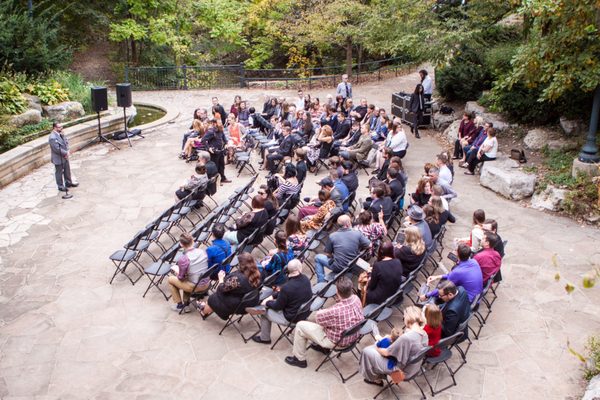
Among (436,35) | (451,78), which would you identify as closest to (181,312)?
(436,35)

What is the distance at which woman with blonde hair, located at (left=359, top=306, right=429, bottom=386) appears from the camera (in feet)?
20.2

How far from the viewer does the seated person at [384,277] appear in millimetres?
7402

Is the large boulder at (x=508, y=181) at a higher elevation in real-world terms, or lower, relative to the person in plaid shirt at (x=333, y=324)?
higher

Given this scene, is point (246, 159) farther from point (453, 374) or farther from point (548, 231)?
point (453, 374)

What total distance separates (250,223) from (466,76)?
34.5 feet

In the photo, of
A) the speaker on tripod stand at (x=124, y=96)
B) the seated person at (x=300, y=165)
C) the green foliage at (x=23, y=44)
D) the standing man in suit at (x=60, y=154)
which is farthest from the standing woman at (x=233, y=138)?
the green foliage at (x=23, y=44)

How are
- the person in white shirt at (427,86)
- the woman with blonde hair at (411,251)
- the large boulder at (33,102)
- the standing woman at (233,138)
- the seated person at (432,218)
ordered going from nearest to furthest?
the woman with blonde hair at (411,251) → the seated person at (432,218) → the standing woman at (233,138) → the large boulder at (33,102) → the person in white shirt at (427,86)

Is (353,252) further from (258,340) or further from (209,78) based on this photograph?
(209,78)

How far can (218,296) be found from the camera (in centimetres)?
750

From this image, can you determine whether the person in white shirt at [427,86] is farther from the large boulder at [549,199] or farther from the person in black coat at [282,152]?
the large boulder at [549,199]

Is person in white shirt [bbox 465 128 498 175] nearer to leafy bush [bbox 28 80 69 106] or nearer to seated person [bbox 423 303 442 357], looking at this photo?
seated person [bbox 423 303 442 357]

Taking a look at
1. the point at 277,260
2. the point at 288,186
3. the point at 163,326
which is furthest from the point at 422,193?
the point at 163,326

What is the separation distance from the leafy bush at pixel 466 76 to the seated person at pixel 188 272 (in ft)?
37.2

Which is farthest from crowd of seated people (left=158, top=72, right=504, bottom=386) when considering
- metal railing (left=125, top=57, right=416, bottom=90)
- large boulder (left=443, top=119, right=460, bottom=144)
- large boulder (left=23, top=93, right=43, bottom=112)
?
metal railing (left=125, top=57, right=416, bottom=90)
